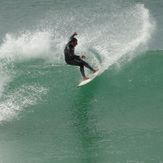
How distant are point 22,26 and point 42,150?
15.0 meters

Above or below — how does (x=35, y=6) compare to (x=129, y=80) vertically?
above

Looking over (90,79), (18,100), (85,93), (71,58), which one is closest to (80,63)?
(71,58)

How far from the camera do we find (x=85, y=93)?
19.0m

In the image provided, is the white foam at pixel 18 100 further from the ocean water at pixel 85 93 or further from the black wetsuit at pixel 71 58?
the black wetsuit at pixel 71 58

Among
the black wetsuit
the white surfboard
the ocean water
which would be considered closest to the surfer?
the black wetsuit

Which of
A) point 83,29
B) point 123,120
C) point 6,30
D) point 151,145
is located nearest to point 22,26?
point 6,30

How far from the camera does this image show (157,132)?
15.9 meters

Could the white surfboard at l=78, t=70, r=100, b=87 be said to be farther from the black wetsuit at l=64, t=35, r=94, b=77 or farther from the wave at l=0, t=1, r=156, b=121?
the wave at l=0, t=1, r=156, b=121

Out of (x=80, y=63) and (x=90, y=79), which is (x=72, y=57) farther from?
(x=90, y=79)

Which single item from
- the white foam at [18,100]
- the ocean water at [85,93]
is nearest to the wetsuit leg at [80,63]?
the ocean water at [85,93]

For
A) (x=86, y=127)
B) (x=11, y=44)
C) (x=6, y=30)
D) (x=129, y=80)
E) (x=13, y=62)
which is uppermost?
(x=6, y=30)

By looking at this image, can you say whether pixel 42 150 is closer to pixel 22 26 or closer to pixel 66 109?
pixel 66 109

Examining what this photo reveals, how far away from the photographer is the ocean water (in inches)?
604

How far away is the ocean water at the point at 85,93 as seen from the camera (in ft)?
50.3
